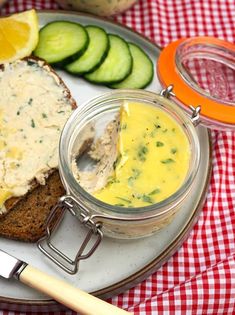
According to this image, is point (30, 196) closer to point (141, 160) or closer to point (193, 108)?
point (141, 160)

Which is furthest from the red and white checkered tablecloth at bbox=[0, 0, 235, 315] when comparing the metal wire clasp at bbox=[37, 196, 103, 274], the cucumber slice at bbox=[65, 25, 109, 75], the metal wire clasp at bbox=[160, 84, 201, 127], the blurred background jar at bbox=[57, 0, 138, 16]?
the blurred background jar at bbox=[57, 0, 138, 16]

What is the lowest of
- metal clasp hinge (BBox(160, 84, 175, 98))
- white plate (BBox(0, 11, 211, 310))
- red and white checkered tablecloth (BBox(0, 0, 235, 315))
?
red and white checkered tablecloth (BBox(0, 0, 235, 315))

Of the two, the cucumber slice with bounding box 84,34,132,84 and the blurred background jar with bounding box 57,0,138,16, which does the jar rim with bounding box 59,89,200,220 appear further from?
the blurred background jar with bounding box 57,0,138,16

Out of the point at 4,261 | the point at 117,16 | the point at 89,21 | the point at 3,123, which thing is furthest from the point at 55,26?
the point at 4,261

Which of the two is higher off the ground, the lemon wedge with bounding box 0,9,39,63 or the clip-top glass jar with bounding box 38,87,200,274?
the lemon wedge with bounding box 0,9,39,63

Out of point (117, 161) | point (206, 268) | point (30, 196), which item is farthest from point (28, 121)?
point (206, 268)
